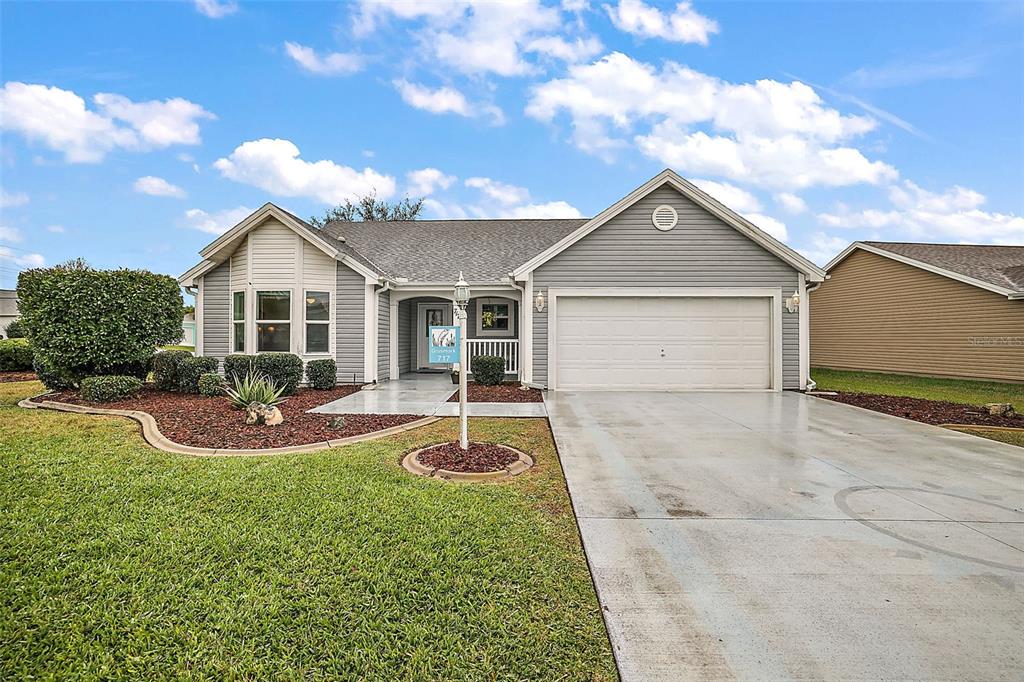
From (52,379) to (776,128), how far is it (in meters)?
20.5

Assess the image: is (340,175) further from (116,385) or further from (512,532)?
(512,532)

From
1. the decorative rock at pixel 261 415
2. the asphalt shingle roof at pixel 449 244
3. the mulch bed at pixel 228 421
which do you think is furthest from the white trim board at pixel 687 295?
the decorative rock at pixel 261 415

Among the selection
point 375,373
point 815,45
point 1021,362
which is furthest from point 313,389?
point 1021,362

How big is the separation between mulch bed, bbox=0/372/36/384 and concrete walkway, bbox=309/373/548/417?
10.5m

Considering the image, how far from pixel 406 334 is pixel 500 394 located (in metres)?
6.40

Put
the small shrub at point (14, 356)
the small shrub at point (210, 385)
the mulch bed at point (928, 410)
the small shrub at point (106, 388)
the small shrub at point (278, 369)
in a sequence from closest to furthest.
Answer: the mulch bed at point (928, 410), the small shrub at point (106, 388), the small shrub at point (210, 385), the small shrub at point (278, 369), the small shrub at point (14, 356)

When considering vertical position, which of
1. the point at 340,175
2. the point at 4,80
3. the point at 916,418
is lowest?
the point at 916,418

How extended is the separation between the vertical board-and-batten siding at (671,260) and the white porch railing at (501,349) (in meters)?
1.81

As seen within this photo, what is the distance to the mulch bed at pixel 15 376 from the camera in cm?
1318

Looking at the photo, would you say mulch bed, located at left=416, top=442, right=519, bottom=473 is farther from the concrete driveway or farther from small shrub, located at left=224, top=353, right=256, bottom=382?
Result: small shrub, located at left=224, top=353, right=256, bottom=382

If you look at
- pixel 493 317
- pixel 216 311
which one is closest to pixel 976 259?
pixel 493 317

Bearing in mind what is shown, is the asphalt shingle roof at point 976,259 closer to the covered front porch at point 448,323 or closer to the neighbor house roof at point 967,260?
the neighbor house roof at point 967,260

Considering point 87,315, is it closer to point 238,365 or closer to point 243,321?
point 238,365

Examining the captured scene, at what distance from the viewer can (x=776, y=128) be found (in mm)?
15188
